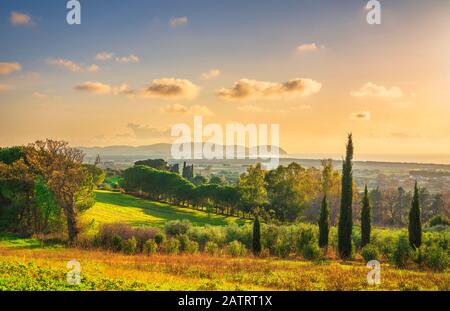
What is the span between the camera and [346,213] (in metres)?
30.3

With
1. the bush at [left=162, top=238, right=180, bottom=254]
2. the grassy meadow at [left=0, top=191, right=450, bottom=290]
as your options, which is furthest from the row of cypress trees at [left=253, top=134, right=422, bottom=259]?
the grassy meadow at [left=0, top=191, right=450, bottom=290]

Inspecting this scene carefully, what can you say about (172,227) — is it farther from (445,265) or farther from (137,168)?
(137,168)

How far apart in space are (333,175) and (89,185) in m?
36.2

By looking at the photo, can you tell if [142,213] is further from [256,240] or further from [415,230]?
[415,230]

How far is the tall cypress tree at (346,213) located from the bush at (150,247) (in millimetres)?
14438

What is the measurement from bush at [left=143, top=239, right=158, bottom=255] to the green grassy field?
61.0 ft

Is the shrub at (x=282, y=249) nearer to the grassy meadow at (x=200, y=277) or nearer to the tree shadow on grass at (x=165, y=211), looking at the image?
the grassy meadow at (x=200, y=277)

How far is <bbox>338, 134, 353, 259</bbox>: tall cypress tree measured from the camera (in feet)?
96.6

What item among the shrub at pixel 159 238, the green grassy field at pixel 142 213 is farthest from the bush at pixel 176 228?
the green grassy field at pixel 142 213

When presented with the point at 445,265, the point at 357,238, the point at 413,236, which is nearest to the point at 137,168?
the point at 357,238

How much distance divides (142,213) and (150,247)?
29.2m

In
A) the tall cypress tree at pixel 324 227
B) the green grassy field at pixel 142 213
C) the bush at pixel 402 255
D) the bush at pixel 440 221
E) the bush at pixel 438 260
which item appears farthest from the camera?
the green grassy field at pixel 142 213

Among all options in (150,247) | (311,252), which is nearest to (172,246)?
(150,247)

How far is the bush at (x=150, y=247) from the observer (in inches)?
1060
